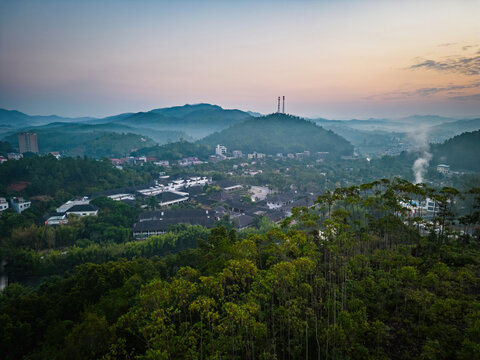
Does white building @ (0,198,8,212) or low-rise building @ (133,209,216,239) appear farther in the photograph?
white building @ (0,198,8,212)

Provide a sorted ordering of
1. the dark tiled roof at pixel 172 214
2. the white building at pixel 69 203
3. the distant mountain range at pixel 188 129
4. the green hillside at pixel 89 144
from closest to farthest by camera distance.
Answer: the dark tiled roof at pixel 172 214, the white building at pixel 69 203, the green hillside at pixel 89 144, the distant mountain range at pixel 188 129

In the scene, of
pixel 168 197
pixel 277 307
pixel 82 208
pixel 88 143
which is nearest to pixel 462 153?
pixel 168 197

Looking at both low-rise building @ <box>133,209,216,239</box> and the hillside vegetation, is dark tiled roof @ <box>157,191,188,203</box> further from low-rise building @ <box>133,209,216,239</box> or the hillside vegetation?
the hillside vegetation

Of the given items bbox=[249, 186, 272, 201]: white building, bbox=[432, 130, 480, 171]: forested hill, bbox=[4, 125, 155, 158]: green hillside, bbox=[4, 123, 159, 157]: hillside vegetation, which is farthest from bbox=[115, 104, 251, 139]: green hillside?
bbox=[249, 186, 272, 201]: white building

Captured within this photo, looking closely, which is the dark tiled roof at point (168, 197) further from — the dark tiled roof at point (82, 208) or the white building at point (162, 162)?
the white building at point (162, 162)

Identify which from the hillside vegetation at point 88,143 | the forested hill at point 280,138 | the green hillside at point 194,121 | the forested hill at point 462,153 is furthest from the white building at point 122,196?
the green hillside at point 194,121

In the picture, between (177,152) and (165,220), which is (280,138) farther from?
(165,220)
